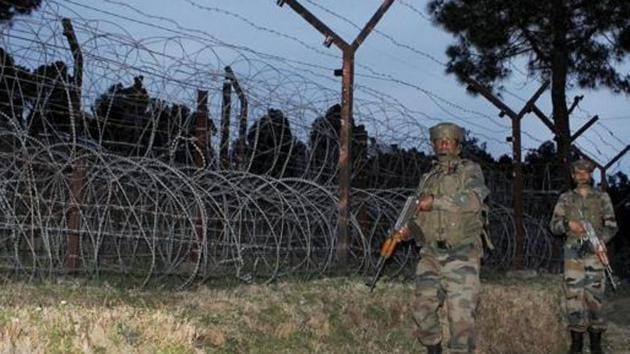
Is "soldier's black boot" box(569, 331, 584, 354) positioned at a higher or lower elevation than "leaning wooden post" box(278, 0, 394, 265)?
lower

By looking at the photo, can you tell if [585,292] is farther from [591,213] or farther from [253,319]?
[253,319]

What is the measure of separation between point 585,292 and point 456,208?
7.45 feet

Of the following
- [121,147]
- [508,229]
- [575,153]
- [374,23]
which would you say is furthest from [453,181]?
[575,153]

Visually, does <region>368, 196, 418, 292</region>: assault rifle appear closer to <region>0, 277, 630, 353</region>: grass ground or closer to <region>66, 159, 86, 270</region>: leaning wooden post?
<region>0, 277, 630, 353</region>: grass ground

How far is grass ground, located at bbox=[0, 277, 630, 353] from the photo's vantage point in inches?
152

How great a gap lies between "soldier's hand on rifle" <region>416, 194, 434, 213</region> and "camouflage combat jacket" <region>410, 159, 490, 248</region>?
2 centimetres

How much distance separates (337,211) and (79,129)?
6.27ft

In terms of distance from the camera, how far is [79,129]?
21.4ft

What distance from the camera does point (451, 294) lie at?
205 inches

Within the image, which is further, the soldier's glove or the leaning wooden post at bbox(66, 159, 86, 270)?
the soldier's glove

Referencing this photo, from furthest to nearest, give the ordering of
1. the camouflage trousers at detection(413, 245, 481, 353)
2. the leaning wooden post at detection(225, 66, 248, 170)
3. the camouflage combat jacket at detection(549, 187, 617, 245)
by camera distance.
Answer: the camouflage combat jacket at detection(549, 187, 617, 245) < the leaning wooden post at detection(225, 66, 248, 170) < the camouflage trousers at detection(413, 245, 481, 353)

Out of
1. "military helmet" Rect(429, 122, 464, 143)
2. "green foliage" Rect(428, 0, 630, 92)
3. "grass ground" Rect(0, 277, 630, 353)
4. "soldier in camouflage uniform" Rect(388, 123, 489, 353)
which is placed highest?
"green foliage" Rect(428, 0, 630, 92)

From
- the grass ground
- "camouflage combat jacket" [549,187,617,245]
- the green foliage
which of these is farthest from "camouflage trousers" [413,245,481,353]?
the green foliage

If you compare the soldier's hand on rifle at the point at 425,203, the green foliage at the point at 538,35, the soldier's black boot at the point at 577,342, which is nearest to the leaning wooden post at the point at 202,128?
the soldier's hand on rifle at the point at 425,203
